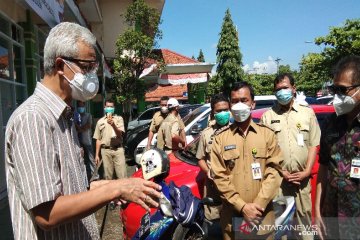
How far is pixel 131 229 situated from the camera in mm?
4344

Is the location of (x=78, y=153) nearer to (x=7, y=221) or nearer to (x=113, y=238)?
(x=113, y=238)

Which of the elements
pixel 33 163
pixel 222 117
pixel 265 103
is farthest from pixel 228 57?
pixel 33 163

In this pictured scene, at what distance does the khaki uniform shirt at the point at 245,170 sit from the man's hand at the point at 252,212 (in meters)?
0.04

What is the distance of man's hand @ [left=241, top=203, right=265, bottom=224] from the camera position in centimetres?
318

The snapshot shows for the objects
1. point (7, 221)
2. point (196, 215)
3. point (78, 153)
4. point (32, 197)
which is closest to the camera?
point (32, 197)

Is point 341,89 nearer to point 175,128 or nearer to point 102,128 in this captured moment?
point 175,128

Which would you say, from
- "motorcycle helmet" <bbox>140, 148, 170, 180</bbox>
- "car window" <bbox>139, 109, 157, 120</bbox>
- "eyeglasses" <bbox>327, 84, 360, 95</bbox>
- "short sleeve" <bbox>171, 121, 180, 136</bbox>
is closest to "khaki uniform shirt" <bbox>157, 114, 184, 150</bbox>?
"short sleeve" <bbox>171, 121, 180, 136</bbox>

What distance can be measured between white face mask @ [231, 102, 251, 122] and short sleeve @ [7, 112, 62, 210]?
227 cm

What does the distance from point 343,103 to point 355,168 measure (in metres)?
0.48

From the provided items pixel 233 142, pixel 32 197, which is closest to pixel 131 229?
pixel 233 142

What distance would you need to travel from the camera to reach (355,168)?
266 centimetres

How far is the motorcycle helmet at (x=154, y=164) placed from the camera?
2.05 meters

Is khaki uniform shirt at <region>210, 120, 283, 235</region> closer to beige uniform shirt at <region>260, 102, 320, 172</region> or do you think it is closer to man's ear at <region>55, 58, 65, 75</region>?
beige uniform shirt at <region>260, 102, 320, 172</region>

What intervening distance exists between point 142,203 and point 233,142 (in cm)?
196
